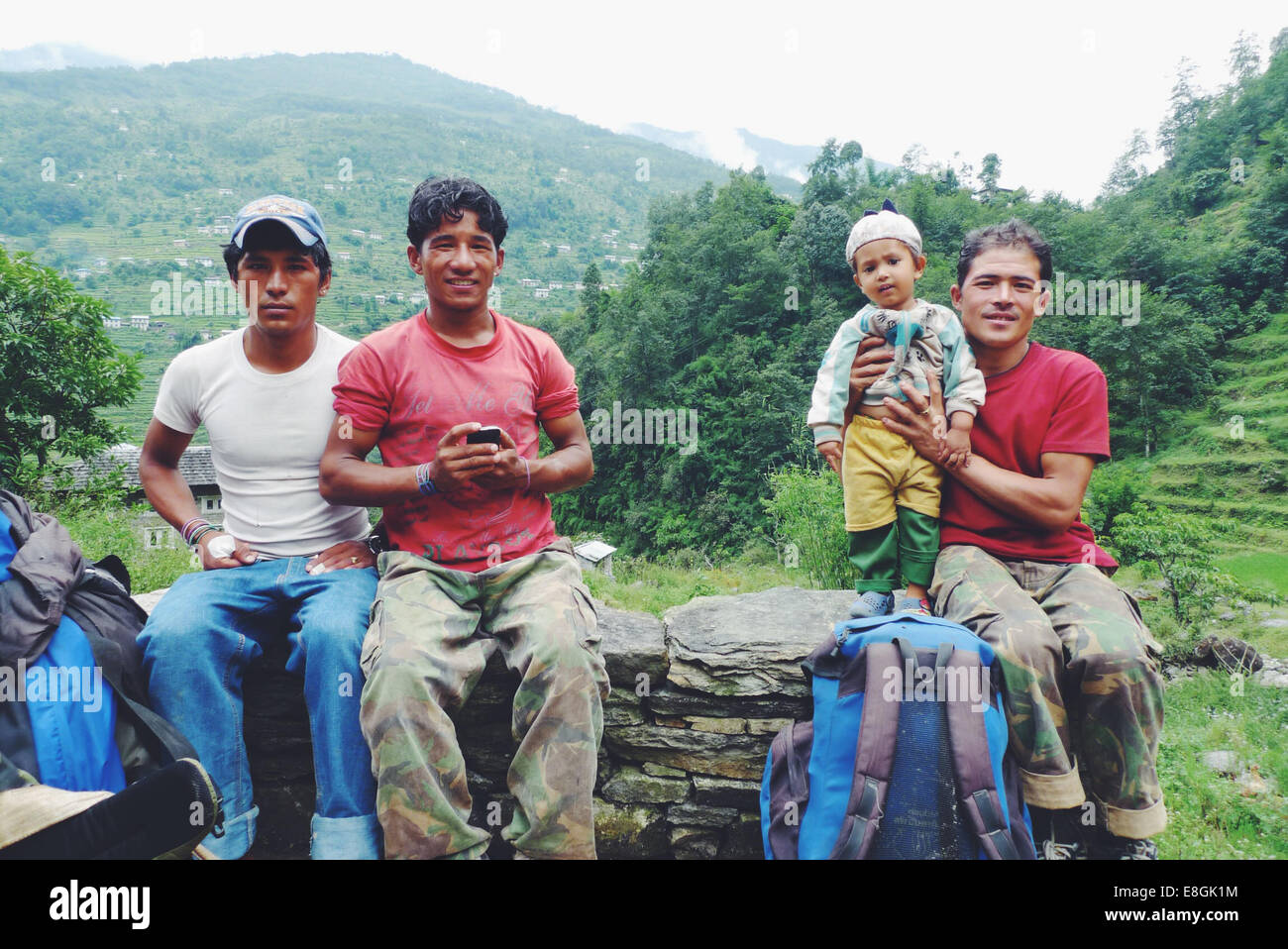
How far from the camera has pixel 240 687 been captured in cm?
222

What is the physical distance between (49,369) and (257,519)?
1194cm

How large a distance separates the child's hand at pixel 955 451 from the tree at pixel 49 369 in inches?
491

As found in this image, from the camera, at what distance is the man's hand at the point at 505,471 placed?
2.25m

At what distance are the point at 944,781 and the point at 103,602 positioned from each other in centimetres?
239

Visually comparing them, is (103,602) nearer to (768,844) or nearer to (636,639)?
(636,639)

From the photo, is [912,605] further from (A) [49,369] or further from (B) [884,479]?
(A) [49,369]

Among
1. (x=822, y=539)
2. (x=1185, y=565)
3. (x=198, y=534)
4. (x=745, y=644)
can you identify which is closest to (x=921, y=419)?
(x=745, y=644)

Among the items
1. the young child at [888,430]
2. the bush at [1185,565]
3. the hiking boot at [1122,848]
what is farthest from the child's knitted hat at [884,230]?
the bush at [1185,565]

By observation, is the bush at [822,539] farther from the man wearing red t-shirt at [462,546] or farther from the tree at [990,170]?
the tree at [990,170]

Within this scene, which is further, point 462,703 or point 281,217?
point 281,217

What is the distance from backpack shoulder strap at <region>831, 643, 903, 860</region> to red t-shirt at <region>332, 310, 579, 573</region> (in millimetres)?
1140

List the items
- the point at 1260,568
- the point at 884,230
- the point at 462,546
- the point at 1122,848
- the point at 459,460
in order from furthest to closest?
the point at 1260,568 → the point at 884,230 → the point at 462,546 → the point at 459,460 → the point at 1122,848

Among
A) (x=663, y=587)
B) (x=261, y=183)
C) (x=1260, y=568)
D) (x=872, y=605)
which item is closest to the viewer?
(x=872, y=605)

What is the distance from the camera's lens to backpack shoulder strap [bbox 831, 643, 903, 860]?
74.3 inches
